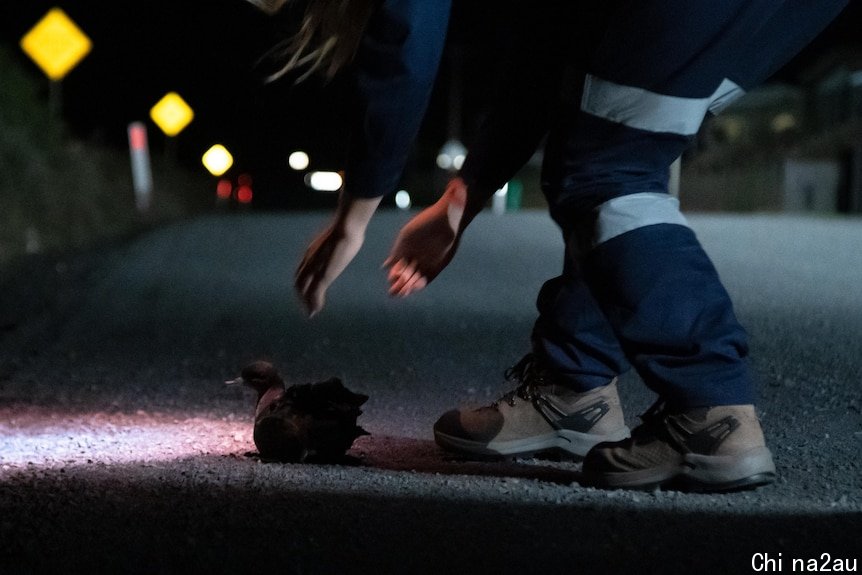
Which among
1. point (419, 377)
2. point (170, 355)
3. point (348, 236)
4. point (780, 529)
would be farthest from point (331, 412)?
point (170, 355)

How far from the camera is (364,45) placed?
3023mm

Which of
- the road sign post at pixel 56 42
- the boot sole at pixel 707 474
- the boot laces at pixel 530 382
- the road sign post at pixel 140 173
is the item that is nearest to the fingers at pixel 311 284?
the boot laces at pixel 530 382

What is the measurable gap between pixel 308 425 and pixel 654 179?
1178mm

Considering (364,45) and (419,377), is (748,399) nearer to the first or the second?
(364,45)

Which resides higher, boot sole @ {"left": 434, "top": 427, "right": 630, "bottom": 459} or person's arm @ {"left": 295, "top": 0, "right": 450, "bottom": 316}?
person's arm @ {"left": 295, "top": 0, "right": 450, "bottom": 316}

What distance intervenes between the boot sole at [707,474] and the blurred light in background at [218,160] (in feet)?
89.6

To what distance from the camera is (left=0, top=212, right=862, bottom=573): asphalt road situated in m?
2.67

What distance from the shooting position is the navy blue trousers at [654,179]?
3109 mm

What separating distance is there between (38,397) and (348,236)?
243 centimetres

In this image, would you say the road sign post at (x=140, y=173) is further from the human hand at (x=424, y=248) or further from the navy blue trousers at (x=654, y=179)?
the navy blue trousers at (x=654, y=179)

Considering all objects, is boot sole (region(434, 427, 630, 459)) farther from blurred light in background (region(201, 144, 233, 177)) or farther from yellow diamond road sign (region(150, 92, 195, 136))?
blurred light in background (region(201, 144, 233, 177))

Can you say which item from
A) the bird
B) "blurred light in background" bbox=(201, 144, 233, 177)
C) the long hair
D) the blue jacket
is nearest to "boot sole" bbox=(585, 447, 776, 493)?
the bird

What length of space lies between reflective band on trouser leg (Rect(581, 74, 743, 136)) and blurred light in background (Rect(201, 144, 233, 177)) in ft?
89.3

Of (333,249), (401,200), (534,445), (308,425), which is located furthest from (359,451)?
(401,200)
